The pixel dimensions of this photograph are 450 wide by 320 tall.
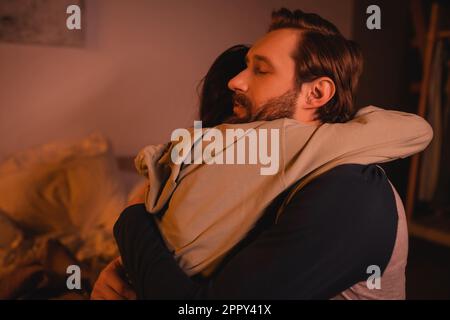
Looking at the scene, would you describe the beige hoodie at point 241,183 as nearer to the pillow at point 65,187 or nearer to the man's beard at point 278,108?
the man's beard at point 278,108

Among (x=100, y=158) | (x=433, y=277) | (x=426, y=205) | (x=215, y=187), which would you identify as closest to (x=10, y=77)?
(x=100, y=158)

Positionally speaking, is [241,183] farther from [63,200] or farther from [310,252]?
[63,200]

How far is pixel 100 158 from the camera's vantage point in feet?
5.94

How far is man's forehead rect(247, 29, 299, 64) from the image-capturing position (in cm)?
90

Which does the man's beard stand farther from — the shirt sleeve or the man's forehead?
the shirt sleeve

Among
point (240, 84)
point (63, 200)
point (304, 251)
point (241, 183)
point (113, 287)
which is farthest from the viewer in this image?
point (63, 200)

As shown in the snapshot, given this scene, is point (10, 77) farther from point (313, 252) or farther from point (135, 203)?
point (313, 252)

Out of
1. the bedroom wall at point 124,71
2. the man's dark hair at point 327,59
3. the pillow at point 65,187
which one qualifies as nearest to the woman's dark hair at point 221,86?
the man's dark hair at point 327,59

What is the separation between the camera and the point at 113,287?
0.83 meters

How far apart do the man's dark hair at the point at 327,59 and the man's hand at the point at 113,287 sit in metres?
0.60

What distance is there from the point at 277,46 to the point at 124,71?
1.34 metres

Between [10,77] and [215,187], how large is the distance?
5.22ft

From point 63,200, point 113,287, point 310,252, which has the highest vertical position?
point 310,252

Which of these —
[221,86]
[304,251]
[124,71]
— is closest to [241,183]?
[304,251]
